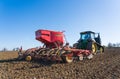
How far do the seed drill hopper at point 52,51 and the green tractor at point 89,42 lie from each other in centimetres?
142

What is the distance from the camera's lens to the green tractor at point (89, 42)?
16.7 metres

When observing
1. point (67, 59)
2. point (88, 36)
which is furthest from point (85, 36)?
point (67, 59)

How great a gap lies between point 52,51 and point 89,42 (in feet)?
16.0

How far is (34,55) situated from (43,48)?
963 millimetres

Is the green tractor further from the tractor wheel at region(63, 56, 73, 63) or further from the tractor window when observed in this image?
the tractor wheel at region(63, 56, 73, 63)

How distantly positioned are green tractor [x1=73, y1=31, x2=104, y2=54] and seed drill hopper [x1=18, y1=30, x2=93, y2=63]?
1421 millimetres

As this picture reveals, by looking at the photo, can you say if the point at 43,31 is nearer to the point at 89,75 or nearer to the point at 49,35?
the point at 49,35

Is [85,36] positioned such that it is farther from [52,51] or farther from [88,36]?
[52,51]

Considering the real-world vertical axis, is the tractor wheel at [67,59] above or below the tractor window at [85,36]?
below

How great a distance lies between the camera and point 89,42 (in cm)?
1678

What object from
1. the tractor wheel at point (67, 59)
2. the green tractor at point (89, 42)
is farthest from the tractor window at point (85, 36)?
the tractor wheel at point (67, 59)

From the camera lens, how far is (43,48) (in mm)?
14023

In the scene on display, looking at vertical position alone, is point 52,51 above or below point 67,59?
above

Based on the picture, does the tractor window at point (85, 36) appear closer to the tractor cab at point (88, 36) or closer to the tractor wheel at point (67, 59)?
the tractor cab at point (88, 36)
